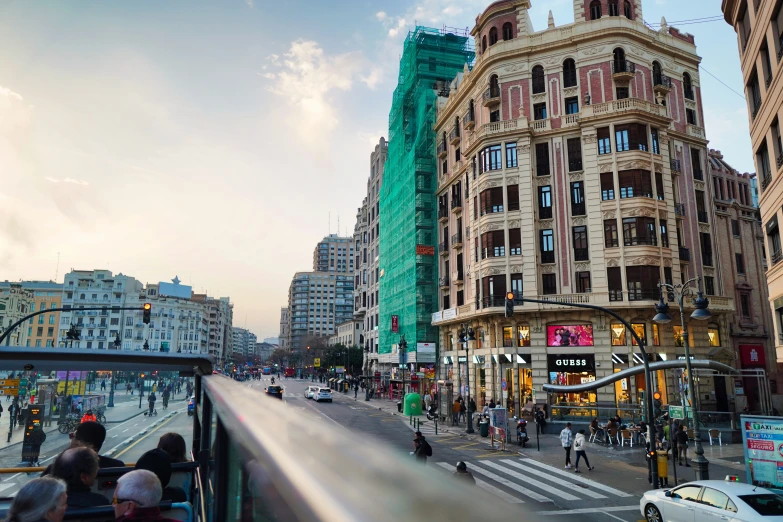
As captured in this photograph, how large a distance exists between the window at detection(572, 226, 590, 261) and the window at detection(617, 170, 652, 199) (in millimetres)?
3532

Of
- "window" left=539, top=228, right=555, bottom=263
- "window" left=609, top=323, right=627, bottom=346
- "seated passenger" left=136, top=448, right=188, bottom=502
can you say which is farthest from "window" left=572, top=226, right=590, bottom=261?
"seated passenger" left=136, top=448, right=188, bottom=502

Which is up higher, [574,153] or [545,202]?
[574,153]

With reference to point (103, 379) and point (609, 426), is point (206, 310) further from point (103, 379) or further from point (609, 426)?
point (103, 379)

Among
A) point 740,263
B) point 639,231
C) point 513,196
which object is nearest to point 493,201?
point 513,196

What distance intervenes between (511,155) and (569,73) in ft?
24.8

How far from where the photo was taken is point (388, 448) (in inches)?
43.2

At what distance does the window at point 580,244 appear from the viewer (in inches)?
1435

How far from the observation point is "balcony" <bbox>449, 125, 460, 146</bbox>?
153ft

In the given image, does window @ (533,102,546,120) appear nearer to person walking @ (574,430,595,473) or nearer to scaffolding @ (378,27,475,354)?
scaffolding @ (378,27,475,354)

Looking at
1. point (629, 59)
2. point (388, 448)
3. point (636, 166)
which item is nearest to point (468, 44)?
point (629, 59)

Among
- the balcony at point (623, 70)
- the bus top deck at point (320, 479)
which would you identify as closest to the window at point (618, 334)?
the balcony at point (623, 70)

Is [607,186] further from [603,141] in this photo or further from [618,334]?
[618,334]

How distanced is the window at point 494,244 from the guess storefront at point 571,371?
28.0ft

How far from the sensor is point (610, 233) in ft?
117
